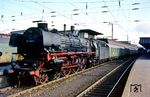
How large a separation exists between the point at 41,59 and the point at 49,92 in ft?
9.45

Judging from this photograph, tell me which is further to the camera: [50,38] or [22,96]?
[50,38]

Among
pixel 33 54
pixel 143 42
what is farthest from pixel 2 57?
pixel 143 42

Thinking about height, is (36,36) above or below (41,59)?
above

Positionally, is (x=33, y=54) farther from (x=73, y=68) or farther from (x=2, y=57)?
(x=2, y=57)

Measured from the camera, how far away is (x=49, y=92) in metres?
13.2

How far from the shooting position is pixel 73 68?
69.8 feet

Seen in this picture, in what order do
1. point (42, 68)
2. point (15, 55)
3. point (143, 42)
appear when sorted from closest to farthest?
point (42, 68), point (15, 55), point (143, 42)

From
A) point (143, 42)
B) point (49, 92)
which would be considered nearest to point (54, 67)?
point (49, 92)

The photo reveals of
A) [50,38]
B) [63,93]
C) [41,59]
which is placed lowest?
[63,93]

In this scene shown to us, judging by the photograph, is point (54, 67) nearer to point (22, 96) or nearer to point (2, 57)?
point (22, 96)

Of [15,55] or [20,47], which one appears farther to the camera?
[15,55]

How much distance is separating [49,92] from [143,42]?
66.5m

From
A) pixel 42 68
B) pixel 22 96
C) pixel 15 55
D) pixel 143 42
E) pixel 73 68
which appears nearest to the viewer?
pixel 22 96

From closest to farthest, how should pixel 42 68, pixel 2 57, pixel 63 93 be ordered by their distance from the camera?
pixel 63 93 < pixel 42 68 < pixel 2 57
